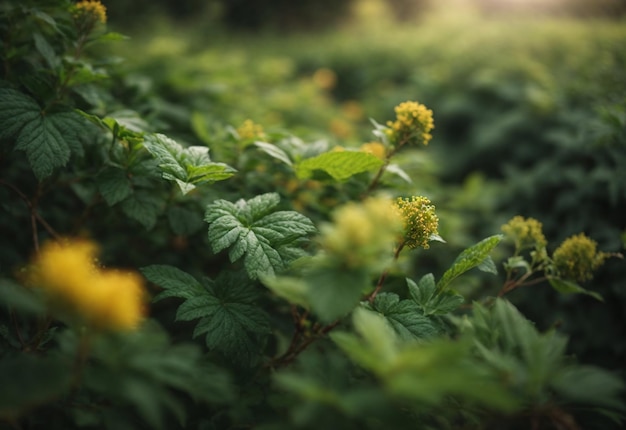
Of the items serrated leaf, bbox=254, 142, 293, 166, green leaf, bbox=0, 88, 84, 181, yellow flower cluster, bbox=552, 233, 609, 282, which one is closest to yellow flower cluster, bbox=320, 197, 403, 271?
serrated leaf, bbox=254, 142, 293, 166

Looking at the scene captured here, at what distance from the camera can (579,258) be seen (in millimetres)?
1383

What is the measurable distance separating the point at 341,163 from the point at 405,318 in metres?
0.63

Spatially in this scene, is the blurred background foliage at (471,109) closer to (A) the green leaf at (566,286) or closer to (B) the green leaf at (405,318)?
(A) the green leaf at (566,286)

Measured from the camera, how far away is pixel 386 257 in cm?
125

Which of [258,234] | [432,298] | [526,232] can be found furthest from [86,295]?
[526,232]

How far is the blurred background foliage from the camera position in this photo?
7.51ft

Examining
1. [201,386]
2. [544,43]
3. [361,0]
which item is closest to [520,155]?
[544,43]

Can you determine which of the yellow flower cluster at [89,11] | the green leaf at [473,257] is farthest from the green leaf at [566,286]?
the yellow flower cluster at [89,11]

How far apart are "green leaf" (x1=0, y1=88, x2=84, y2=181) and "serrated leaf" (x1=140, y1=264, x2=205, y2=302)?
1.66 ft

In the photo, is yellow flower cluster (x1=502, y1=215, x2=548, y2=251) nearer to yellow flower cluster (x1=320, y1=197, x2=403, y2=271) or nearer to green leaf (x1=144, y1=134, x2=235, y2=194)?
yellow flower cluster (x1=320, y1=197, x2=403, y2=271)

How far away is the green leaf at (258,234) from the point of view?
125cm

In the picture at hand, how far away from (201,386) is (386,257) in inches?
25.9

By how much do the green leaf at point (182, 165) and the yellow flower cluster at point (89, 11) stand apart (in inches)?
25.5

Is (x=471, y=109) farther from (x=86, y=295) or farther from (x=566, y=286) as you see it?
(x=86, y=295)
